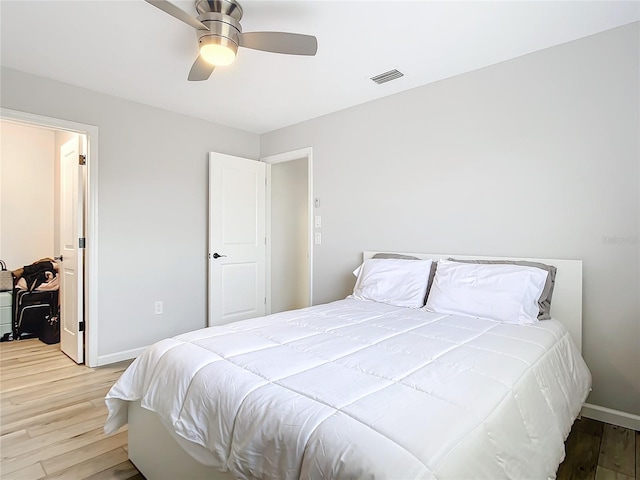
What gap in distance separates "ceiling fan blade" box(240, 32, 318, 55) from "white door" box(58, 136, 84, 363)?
216cm

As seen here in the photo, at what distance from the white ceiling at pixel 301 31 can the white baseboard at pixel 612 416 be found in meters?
2.31

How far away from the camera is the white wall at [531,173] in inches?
82.4

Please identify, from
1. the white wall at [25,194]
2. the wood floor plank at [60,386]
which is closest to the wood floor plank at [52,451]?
the wood floor plank at [60,386]

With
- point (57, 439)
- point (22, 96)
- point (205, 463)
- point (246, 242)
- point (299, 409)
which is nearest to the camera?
point (299, 409)

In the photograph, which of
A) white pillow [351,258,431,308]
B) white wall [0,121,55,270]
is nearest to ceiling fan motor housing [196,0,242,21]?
white pillow [351,258,431,308]

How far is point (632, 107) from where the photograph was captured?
2.06 metres

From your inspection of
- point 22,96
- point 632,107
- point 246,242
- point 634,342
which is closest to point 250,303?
point 246,242

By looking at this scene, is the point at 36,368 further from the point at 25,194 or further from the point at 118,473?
the point at 25,194

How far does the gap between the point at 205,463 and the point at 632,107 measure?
112 inches

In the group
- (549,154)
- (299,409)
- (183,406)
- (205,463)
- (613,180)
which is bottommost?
(205,463)

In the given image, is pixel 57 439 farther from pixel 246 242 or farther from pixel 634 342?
pixel 634 342

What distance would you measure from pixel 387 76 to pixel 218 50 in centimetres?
141

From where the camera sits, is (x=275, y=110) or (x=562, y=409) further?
(x=275, y=110)

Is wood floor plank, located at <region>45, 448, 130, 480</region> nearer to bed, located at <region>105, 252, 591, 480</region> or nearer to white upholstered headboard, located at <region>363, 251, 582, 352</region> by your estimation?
bed, located at <region>105, 252, 591, 480</region>
